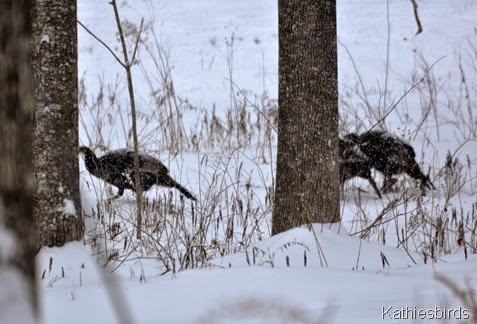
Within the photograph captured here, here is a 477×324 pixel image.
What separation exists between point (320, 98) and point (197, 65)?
12326mm

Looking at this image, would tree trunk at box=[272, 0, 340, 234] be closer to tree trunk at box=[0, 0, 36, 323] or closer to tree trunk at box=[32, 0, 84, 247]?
tree trunk at box=[32, 0, 84, 247]

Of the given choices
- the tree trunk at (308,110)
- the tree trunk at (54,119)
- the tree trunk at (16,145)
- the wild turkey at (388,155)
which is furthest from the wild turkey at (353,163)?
the tree trunk at (16,145)

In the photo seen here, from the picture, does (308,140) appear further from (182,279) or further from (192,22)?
(192,22)

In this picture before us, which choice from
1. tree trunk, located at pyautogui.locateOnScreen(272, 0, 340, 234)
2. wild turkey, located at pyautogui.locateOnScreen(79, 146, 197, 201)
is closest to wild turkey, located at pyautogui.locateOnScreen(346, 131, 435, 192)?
wild turkey, located at pyautogui.locateOnScreen(79, 146, 197, 201)

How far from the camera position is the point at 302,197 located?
3.93 m

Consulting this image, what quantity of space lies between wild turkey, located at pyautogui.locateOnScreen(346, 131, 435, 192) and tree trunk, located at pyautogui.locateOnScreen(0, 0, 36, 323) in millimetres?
5452

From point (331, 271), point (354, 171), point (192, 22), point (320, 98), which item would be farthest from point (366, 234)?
point (192, 22)

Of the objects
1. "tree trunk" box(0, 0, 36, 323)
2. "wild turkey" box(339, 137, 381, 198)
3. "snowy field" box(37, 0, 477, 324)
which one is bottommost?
"snowy field" box(37, 0, 477, 324)

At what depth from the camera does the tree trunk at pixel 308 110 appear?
391cm

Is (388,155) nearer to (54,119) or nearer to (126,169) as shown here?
(126,169)

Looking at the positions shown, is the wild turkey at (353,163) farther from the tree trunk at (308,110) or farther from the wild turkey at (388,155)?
the tree trunk at (308,110)

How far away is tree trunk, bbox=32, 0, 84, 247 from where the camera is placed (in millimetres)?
3355

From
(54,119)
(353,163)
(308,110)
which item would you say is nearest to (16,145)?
(54,119)

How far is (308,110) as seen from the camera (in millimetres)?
3906
